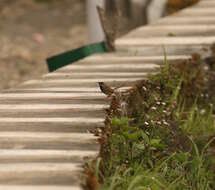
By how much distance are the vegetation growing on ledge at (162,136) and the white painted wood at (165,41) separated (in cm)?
27

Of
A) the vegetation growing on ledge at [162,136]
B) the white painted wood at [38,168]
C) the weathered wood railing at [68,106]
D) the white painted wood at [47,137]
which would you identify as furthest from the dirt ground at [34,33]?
the white painted wood at [38,168]

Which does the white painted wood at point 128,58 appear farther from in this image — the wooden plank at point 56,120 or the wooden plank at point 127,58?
the wooden plank at point 56,120

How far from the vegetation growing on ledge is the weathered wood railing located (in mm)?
84

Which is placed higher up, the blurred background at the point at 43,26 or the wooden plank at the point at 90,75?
the wooden plank at the point at 90,75

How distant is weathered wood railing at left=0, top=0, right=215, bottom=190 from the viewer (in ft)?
10.5

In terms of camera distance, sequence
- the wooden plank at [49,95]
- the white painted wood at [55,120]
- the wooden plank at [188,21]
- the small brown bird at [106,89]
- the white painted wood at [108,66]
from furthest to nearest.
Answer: the wooden plank at [188,21]
the white painted wood at [108,66]
the wooden plank at [49,95]
the small brown bird at [106,89]
the white painted wood at [55,120]

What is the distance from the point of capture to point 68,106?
4.14 meters

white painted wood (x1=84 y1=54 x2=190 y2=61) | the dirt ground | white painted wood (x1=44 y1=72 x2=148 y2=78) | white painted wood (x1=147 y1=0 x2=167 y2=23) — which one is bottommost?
the dirt ground

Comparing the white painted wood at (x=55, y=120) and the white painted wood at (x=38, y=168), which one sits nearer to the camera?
the white painted wood at (x=38, y=168)

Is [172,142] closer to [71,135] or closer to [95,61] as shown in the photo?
[71,135]

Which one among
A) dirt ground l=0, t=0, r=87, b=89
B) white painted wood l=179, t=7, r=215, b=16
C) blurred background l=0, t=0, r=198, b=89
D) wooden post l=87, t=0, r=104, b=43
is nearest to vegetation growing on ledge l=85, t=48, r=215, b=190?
white painted wood l=179, t=7, r=215, b=16

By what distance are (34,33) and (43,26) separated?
0.46 m

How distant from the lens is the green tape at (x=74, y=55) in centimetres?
593

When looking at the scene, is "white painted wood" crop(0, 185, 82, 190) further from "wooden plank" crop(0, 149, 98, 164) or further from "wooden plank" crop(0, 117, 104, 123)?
"wooden plank" crop(0, 117, 104, 123)
